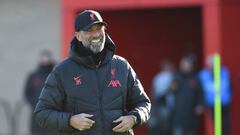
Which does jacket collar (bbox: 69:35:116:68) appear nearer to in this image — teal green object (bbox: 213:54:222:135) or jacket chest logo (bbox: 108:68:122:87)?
jacket chest logo (bbox: 108:68:122:87)

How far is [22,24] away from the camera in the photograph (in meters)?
19.1

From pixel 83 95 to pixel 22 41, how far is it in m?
12.8

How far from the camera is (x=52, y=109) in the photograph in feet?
21.6

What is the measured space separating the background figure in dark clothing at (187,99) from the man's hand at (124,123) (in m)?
8.70

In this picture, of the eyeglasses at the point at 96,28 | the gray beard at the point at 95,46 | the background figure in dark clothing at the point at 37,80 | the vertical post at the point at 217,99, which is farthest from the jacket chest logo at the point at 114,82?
the background figure in dark clothing at the point at 37,80

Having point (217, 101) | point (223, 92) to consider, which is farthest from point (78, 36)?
point (223, 92)

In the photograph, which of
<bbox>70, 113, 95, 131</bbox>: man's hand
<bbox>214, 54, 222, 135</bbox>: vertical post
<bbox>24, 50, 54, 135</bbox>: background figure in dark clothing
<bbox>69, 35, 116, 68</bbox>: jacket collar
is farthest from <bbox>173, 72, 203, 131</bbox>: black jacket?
<bbox>70, 113, 95, 131</bbox>: man's hand

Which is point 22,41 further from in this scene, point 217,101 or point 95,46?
point 95,46

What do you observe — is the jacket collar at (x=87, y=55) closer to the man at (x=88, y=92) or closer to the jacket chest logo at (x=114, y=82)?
the man at (x=88, y=92)

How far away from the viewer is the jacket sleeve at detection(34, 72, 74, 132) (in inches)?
257

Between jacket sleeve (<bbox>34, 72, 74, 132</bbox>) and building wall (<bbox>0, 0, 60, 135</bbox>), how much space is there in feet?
39.8

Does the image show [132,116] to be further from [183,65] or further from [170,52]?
[170,52]

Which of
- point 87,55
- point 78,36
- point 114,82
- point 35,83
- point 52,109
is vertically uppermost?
point 78,36

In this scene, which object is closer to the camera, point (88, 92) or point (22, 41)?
point (88, 92)
